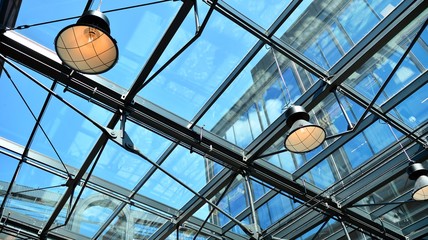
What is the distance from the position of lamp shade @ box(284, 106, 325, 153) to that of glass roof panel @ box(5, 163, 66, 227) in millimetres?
5483

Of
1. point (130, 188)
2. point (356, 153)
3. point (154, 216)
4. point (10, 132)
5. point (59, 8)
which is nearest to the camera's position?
point (59, 8)

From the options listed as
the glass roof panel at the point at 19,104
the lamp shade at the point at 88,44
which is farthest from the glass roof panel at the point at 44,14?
the lamp shade at the point at 88,44

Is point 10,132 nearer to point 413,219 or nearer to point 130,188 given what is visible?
point 130,188

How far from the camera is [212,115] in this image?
7.10 m

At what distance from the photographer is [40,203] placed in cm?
844

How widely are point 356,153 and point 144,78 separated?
4940 mm

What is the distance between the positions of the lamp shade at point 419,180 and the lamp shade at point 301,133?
262 cm

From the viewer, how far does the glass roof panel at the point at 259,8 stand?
19.3 ft

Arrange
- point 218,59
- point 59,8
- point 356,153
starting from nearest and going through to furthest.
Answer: point 59,8, point 218,59, point 356,153

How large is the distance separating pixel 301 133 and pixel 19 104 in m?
5.35

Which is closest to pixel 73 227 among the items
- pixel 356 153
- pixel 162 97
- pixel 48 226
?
pixel 48 226

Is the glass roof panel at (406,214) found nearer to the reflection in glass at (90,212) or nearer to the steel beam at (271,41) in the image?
the steel beam at (271,41)

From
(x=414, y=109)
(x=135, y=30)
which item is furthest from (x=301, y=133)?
(x=414, y=109)

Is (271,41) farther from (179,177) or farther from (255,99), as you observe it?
(179,177)
